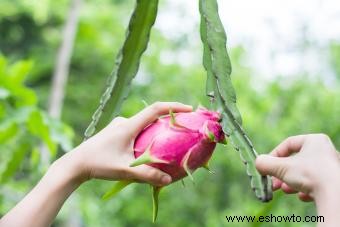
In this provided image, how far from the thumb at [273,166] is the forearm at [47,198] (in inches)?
8.6

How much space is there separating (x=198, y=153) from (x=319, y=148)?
0.43 ft

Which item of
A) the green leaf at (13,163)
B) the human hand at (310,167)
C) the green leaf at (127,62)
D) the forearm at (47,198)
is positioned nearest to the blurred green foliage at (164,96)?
the green leaf at (13,163)

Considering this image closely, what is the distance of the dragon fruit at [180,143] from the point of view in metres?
0.70

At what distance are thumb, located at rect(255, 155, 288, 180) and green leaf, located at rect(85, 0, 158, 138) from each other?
26 cm

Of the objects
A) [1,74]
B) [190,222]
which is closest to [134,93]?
[190,222]

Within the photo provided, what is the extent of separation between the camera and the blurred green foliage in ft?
14.5

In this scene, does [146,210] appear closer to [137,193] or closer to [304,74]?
[137,193]

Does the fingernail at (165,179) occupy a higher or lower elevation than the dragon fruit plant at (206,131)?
lower

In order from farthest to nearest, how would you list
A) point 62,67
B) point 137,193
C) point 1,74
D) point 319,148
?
point 137,193 < point 62,67 < point 1,74 < point 319,148

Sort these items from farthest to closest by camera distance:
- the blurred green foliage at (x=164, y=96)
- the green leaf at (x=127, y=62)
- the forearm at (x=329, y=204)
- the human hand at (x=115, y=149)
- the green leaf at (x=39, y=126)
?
the blurred green foliage at (x=164, y=96) < the green leaf at (x=39, y=126) < the green leaf at (x=127, y=62) < the human hand at (x=115, y=149) < the forearm at (x=329, y=204)

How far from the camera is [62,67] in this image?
4543 mm

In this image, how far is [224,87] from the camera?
753 mm

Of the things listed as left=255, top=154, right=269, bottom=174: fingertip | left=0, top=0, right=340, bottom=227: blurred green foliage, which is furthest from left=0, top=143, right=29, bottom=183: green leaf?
left=0, top=0, right=340, bottom=227: blurred green foliage

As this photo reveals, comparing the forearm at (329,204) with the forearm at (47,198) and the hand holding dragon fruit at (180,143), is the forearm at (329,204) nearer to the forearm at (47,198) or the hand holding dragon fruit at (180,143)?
the hand holding dragon fruit at (180,143)
